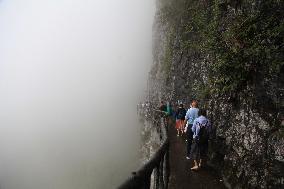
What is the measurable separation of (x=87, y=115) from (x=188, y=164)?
6684cm

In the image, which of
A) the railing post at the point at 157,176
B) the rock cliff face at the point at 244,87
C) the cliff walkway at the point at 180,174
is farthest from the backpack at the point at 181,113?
the railing post at the point at 157,176

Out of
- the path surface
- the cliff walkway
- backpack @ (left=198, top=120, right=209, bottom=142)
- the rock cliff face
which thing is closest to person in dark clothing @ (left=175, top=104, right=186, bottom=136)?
the rock cliff face

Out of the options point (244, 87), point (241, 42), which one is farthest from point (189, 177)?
point (241, 42)

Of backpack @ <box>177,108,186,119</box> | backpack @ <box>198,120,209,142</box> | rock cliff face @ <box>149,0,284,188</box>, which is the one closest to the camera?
rock cliff face @ <box>149,0,284,188</box>

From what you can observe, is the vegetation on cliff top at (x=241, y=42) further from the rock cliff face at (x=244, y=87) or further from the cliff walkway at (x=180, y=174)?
the cliff walkway at (x=180, y=174)

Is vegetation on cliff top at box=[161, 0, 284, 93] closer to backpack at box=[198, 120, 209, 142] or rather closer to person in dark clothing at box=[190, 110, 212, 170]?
person in dark clothing at box=[190, 110, 212, 170]

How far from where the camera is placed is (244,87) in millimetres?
15102

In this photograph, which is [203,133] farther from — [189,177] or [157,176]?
[157,176]

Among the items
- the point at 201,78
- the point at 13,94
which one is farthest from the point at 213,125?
the point at 13,94

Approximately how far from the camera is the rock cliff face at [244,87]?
13.0m

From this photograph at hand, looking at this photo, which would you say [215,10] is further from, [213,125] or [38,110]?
[38,110]

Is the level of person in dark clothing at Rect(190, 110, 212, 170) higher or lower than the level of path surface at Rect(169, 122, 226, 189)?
higher

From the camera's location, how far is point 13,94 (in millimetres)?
112562

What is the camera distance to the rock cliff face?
13.0 m
